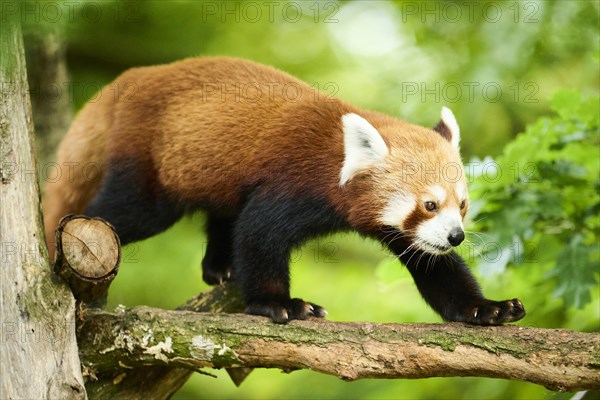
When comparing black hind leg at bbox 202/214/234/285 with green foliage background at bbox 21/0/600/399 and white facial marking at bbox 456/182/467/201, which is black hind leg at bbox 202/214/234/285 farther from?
white facial marking at bbox 456/182/467/201

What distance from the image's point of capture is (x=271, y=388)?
7.32 m

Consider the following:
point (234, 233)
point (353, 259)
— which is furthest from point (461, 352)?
point (353, 259)

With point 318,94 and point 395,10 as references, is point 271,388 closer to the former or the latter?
point 318,94

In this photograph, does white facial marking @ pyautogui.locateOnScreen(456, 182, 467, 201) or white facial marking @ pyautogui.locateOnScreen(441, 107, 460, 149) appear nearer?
white facial marking @ pyautogui.locateOnScreen(456, 182, 467, 201)

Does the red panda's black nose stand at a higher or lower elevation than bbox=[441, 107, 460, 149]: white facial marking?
lower

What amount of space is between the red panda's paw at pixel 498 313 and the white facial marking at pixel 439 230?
0.39 m

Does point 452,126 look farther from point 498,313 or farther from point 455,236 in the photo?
point 498,313

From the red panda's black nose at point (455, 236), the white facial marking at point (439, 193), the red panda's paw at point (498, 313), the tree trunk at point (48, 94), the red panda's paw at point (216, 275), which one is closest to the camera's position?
the red panda's paw at point (498, 313)

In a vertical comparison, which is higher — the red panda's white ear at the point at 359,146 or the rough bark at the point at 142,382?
the red panda's white ear at the point at 359,146

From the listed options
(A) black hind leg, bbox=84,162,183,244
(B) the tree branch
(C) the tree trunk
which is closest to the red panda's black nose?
(B) the tree branch

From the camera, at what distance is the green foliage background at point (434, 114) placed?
15.4 feet

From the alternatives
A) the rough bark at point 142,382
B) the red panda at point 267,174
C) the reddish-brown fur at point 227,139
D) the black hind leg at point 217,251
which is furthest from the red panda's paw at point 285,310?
the black hind leg at point 217,251

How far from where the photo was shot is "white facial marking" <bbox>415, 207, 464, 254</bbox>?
4.12m

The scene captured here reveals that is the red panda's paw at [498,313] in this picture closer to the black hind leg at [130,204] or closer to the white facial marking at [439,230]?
the white facial marking at [439,230]
